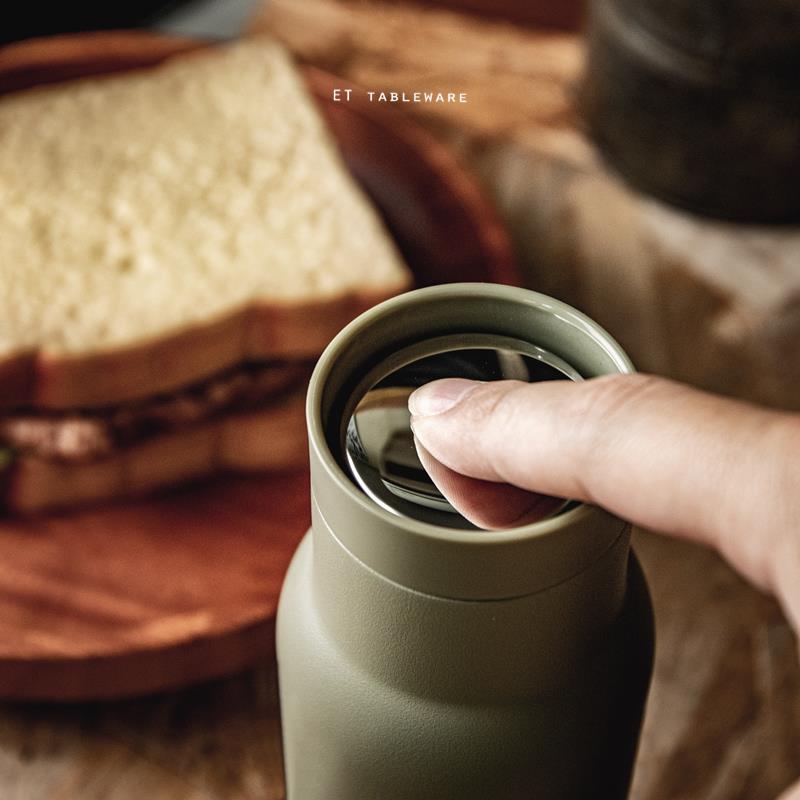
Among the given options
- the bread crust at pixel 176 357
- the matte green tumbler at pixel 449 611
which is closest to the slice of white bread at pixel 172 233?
the bread crust at pixel 176 357

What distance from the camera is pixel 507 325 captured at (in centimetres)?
46

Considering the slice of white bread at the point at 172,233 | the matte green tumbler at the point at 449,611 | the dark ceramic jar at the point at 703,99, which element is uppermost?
the matte green tumbler at the point at 449,611

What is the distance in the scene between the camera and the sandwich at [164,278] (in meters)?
0.93

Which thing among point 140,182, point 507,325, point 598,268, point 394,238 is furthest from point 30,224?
point 507,325

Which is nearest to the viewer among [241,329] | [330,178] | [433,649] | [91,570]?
[433,649]

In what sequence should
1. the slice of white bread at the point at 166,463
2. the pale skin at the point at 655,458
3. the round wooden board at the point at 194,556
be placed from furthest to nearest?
the slice of white bread at the point at 166,463
the round wooden board at the point at 194,556
the pale skin at the point at 655,458

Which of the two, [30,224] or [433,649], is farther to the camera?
[30,224]

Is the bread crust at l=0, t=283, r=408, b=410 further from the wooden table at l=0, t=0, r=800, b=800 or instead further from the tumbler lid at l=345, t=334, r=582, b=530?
the tumbler lid at l=345, t=334, r=582, b=530

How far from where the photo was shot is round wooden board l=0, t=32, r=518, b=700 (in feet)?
2.48

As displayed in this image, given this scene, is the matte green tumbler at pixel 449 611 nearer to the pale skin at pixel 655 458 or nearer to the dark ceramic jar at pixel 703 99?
the pale skin at pixel 655 458

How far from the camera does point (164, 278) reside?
39.1 inches

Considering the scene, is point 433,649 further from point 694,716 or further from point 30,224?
point 30,224

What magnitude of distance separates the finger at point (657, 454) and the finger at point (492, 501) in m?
0.02

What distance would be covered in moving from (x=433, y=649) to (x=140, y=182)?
797mm
